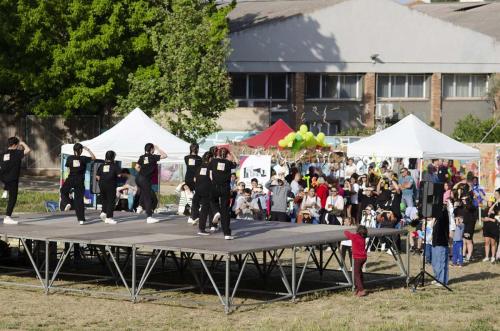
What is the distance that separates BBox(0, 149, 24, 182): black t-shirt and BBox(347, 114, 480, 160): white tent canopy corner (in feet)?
36.1

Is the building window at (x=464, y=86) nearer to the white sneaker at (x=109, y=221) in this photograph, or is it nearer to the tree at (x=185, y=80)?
the tree at (x=185, y=80)

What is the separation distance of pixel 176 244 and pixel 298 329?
3176 millimetres

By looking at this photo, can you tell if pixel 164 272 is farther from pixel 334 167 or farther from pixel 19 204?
pixel 19 204

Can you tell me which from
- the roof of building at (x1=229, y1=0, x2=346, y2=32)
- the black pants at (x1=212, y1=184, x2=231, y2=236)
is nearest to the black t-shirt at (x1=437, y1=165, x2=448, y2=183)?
the black pants at (x1=212, y1=184, x2=231, y2=236)

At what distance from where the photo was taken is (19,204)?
38469 mm

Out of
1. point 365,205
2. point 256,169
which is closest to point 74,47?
→ point 256,169

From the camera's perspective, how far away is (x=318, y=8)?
62.2 metres

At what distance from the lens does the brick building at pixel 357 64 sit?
61688 millimetres

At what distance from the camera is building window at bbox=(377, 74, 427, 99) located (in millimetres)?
63938

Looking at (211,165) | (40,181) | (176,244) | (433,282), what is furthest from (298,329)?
(40,181)

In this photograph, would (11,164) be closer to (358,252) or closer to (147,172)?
(147,172)

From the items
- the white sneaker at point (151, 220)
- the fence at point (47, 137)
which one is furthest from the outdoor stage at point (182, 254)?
the fence at point (47, 137)

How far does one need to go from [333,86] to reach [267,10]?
7.97m

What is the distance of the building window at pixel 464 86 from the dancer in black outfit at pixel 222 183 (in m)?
44.8
